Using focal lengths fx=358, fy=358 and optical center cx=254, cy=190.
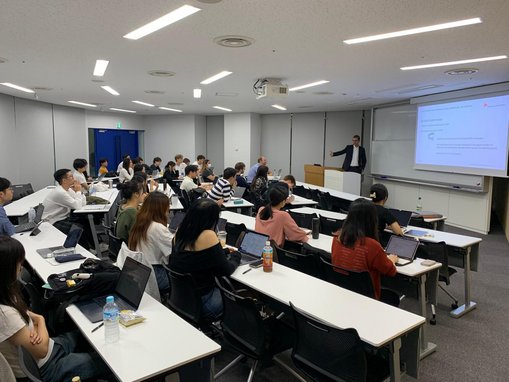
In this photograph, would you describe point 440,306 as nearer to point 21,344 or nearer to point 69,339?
point 69,339

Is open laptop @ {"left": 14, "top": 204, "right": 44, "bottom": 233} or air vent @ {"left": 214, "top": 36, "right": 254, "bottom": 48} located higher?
air vent @ {"left": 214, "top": 36, "right": 254, "bottom": 48}

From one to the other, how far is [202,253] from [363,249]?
4.15 feet

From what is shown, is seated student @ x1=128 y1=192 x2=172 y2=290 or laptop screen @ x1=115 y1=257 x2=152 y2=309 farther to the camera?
seated student @ x1=128 y1=192 x2=172 y2=290

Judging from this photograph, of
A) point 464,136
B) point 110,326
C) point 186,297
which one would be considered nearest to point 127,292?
point 110,326

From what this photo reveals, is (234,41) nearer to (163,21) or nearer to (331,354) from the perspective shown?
(163,21)

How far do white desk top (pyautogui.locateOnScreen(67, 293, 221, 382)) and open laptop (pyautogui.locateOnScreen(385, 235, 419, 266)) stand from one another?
203 cm

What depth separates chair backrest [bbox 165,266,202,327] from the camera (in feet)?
8.82

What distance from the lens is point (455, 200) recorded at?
8094mm

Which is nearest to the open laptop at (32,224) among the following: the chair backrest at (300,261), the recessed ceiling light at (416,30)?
the chair backrest at (300,261)

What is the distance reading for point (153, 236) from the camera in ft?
10.0

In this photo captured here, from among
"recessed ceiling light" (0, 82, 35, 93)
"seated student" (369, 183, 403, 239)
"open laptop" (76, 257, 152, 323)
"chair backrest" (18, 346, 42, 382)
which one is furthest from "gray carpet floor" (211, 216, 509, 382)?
"recessed ceiling light" (0, 82, 35, 93)

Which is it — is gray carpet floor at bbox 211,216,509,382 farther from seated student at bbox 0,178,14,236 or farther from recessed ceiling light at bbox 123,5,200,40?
recessed ceiling light at bbox 123,5,200,40

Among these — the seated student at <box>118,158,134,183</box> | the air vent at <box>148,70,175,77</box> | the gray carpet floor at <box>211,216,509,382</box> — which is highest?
the air vent at <box>148,70,175,77</box>

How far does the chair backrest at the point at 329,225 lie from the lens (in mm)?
4629
